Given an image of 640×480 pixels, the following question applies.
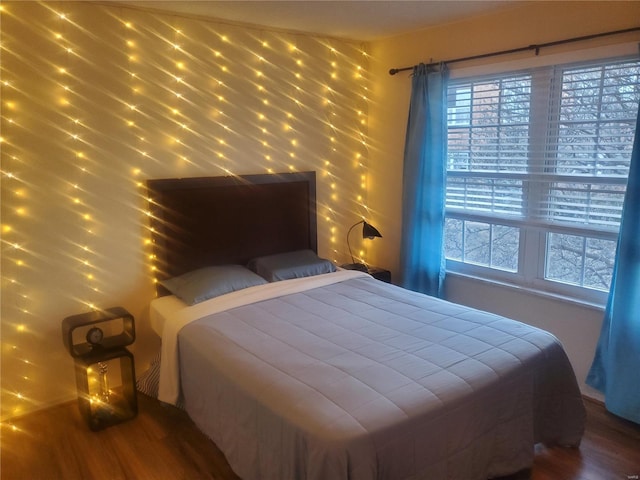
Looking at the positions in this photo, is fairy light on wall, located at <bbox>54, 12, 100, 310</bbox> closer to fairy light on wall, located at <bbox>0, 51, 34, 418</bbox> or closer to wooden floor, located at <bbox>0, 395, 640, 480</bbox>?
fairy light on wall, located at <bbox>0, 51, 34, 418</bbox>

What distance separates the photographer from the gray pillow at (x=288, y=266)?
3.33 meters

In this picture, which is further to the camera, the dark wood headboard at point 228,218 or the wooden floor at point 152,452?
the dark wood headboard at point 228,218

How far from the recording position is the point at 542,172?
306cm

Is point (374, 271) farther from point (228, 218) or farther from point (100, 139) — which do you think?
point (100, 139)

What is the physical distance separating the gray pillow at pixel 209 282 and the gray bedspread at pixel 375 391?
288 millimetres

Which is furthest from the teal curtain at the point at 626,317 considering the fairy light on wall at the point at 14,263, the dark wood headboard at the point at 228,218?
the fairy light on wall at the point at 14,263

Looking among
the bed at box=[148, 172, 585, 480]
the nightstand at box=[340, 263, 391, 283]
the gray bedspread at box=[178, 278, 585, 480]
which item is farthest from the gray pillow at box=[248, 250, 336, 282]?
the gray bedspread at box=[178, 278, 585, 480]

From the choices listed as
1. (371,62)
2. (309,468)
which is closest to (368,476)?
(309,468)

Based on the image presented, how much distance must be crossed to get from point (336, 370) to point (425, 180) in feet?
6.77

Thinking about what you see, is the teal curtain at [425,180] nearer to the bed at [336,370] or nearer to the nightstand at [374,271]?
the nightstand at [374,271]

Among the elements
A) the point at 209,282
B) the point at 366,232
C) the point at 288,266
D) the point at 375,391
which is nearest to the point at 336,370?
the point at 375,391

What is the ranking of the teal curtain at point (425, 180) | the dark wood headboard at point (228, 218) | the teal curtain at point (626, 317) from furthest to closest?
1. the teal curtain at point (425, 180)
2. the dark wood headboard at point (228, 218)
3. the teal curtain at point (626, 317)

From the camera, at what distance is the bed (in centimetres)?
172

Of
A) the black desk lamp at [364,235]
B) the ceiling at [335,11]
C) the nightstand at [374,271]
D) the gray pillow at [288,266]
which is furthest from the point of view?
the nightstand at [374,271]
